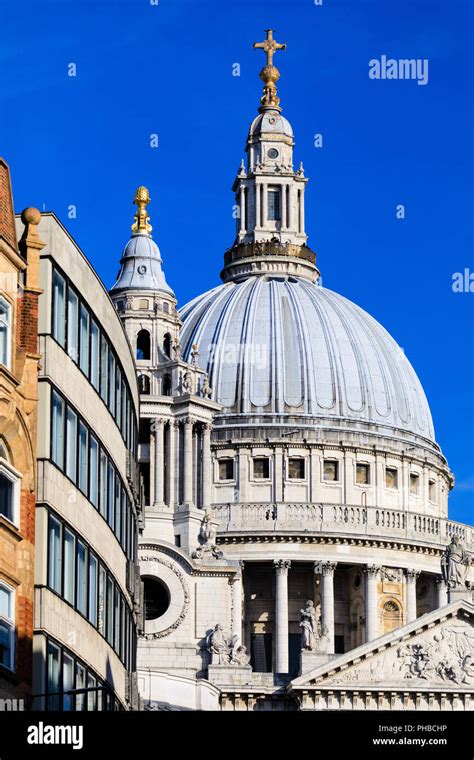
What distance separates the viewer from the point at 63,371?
52375 millimetres

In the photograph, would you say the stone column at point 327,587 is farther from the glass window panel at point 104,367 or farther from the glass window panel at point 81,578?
the glass window panel at point 81,578

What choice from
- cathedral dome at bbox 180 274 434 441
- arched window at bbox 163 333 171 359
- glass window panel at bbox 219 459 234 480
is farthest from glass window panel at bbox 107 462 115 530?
cathedral dome at bbox 180 274 434 441

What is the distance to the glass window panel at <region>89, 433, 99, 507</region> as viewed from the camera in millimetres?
56094

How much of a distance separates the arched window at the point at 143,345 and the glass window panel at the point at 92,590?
75.4 m

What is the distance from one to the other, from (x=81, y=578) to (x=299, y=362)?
10199 cm

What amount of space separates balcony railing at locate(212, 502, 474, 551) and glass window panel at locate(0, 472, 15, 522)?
96.3 meters

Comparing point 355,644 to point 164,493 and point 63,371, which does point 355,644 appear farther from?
point 63,371

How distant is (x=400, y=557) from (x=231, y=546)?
10631 millimetres

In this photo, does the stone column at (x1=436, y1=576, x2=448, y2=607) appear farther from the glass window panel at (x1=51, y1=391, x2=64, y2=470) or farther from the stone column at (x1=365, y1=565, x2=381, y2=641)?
the glass window panel at (x1=51, y1=391, x2=64, y2=470)

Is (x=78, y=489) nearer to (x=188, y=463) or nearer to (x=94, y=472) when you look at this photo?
(x=94, y=472)

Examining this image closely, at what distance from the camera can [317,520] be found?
146m

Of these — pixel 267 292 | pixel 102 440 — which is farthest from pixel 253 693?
pixel 102 440
